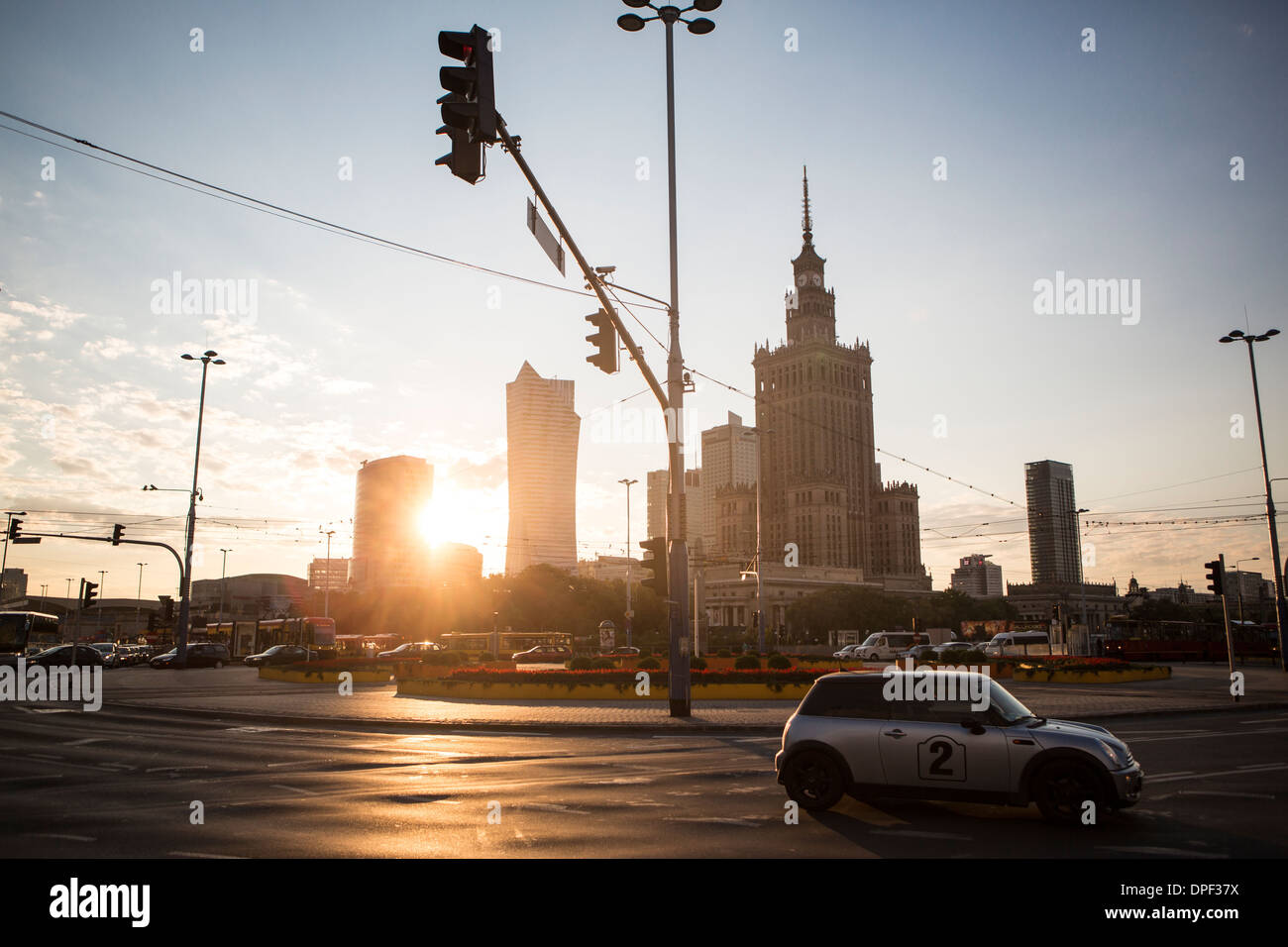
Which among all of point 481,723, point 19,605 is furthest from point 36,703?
point 19,605

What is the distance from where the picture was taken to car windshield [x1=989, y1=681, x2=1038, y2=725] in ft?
29.0

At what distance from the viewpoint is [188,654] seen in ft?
174

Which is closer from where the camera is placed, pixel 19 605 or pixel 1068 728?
pixel 1068 728

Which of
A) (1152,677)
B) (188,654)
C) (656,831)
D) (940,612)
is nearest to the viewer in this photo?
(656,831)

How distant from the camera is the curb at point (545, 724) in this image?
18156mm

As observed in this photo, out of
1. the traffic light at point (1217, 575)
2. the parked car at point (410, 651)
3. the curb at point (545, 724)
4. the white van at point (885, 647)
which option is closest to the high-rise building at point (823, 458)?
the white van at point (885, 647)

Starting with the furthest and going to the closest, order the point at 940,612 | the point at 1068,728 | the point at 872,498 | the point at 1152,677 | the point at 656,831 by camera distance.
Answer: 1. the point at 872,498
2. the point at 940,612
3. the point at 1152,677
4. the point at 1068,728
5. the point at 656,831

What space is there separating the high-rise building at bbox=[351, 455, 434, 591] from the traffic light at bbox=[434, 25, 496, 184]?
168 meters

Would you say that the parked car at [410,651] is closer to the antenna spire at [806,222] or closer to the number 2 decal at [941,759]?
the number 2 decal at [941,759]

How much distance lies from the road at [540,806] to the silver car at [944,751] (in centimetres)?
31

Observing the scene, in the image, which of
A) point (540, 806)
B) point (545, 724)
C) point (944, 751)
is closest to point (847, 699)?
point (944, 751)

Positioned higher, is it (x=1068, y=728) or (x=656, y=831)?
(x=1068, y=728)

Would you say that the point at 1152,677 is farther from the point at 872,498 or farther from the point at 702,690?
the point at 872,498

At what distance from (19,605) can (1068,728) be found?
117770 millimetres
